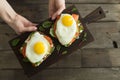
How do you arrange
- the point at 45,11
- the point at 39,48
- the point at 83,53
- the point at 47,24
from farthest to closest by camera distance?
the point at 45,11 → the point at 83,53 → the point at 47,24 → the point at 39,48

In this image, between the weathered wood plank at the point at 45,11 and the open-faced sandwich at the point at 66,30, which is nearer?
the open-faced sandwich at the point at 66,30

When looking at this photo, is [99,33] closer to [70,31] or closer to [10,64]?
[70,31]

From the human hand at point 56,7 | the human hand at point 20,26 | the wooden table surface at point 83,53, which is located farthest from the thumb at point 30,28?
the wooden table surface at point 83,53

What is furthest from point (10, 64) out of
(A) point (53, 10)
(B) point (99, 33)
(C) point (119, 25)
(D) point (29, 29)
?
(C) point (119, 25)

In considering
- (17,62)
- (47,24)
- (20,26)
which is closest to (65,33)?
(47,24)

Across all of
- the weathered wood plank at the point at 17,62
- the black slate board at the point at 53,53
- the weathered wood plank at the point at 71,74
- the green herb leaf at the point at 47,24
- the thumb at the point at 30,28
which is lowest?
the weathered wood plank at the point at 71,74

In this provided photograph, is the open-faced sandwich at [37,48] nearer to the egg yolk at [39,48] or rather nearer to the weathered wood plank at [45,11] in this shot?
the egg yolk at [39,48]

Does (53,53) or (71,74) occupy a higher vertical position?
(53,53)

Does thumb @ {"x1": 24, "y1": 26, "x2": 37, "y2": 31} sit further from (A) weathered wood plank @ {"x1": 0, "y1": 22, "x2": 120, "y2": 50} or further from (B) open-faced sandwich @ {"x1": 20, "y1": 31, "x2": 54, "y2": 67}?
(A) weathered wood plank @ {"x1": 0, "y1": 22, "x2": 120, "y2": 50}

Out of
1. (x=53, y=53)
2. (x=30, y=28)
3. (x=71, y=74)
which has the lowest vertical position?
(x=71, y=74)

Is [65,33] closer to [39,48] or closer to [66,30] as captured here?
[66,30]
